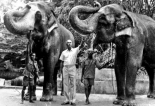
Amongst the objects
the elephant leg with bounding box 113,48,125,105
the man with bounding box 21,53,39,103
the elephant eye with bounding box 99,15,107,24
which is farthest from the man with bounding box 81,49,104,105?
the man with bounding box 21,53,39,103

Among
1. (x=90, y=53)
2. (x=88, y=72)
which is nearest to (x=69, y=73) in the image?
(x=88, y=72)

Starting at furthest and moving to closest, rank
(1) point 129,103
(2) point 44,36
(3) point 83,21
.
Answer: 1. (2) point 44,36
2. (1) point 129,103
3. (3) point 83,21

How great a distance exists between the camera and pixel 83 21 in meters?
8.03

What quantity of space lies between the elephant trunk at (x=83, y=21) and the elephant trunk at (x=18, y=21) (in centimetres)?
135

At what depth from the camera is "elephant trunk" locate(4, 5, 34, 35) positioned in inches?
315

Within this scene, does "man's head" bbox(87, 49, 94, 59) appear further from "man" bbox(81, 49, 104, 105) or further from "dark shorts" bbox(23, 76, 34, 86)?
"dark shorts" bbox(23, 76, 34, 86)

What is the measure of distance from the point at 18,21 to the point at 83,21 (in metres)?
1.85

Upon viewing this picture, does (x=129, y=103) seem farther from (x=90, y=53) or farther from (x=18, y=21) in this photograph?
(x=18, y=21)

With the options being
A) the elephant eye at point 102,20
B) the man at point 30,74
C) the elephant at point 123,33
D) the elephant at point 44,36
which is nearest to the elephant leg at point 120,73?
the elephant at point 123,33

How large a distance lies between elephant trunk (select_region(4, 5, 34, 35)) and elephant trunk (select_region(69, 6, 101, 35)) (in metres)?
1.35

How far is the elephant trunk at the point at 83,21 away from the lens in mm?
7812

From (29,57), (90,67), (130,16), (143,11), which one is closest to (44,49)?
(29,57)

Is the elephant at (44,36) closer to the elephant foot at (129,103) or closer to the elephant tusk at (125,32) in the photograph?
the elephant tusk at (125,32)

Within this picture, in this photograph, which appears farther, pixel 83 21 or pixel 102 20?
pixel 102 20
